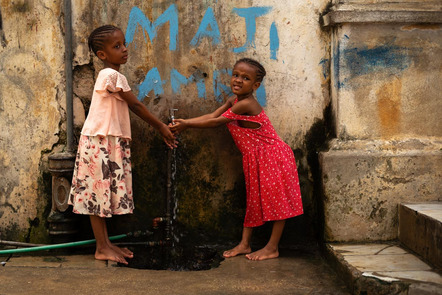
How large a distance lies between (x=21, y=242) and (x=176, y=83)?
5.58ft

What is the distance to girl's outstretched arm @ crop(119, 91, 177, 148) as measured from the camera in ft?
12.4

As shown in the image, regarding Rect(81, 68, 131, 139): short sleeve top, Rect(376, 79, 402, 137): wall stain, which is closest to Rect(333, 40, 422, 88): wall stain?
Rect(376, 79, 402, 137): wall stain

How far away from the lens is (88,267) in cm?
368

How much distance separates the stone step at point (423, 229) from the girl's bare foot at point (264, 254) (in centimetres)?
90

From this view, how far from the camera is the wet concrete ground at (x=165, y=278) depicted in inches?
128

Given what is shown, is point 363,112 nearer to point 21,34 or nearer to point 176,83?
point 176,83

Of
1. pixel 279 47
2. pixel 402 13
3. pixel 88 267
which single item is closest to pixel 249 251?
pixel 88 267

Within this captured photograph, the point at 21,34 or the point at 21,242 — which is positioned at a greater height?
the point at 21,34

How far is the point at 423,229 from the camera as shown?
3.47 meters

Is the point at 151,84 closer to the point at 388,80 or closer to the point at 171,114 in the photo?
the point at 171,114

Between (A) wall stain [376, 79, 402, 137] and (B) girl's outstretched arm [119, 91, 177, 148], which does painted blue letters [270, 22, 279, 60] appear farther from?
(B) girl's outstretched arm [119, 91, 177, 148]

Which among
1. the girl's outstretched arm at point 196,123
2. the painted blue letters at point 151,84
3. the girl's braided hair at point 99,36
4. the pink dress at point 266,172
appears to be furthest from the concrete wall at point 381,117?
the girl's braided hair at point 99,36

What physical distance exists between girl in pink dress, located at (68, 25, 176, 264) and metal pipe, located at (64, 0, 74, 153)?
268 mm

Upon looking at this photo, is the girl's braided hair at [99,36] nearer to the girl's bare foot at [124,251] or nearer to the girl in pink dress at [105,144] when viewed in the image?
the girl in pink dress at [105,144]
